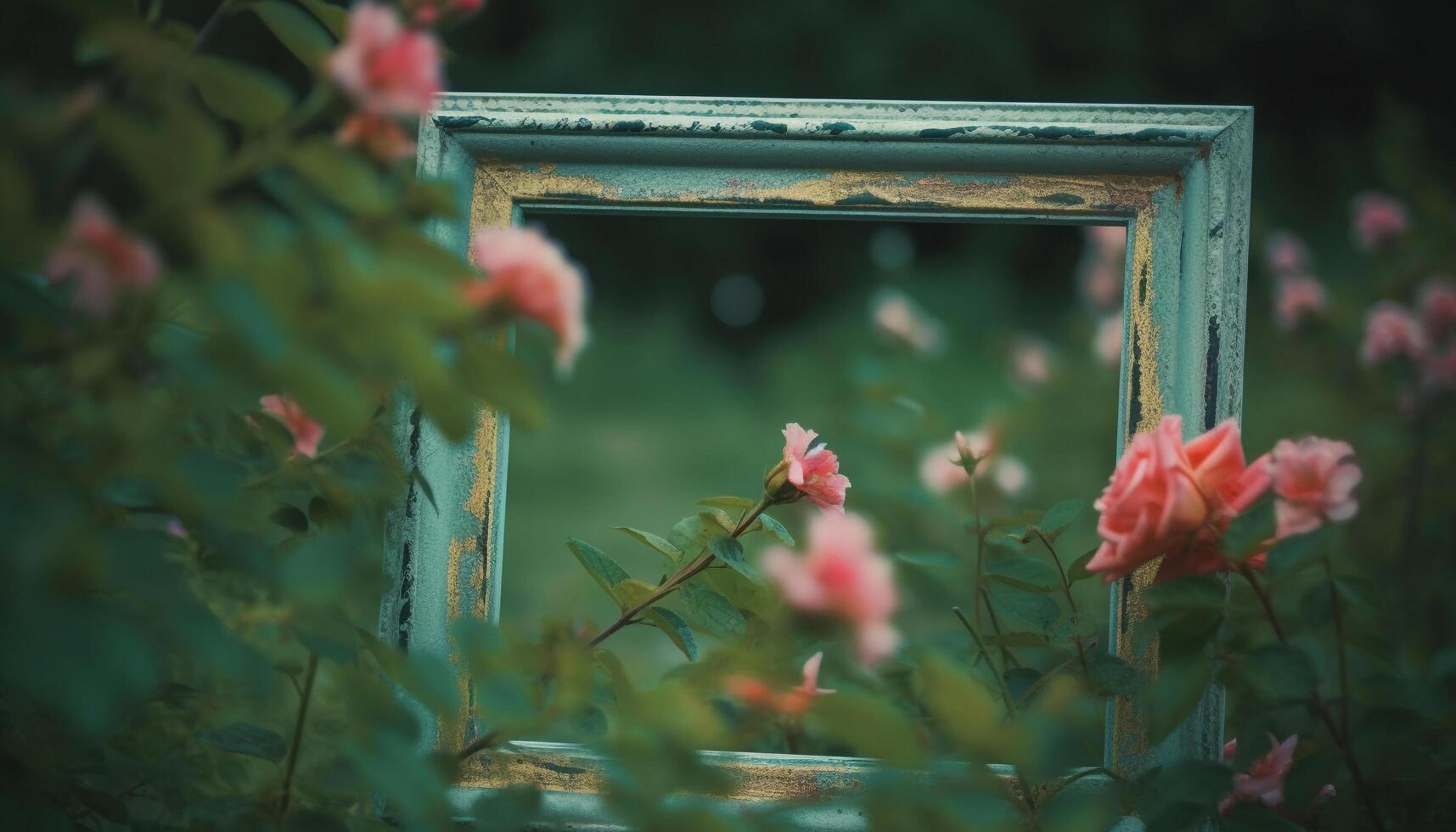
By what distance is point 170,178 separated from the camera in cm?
21

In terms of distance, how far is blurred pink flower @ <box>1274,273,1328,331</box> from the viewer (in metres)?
1.11

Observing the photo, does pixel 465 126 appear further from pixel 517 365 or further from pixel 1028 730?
pixel 1028 730

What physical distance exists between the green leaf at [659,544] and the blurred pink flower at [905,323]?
755 mm

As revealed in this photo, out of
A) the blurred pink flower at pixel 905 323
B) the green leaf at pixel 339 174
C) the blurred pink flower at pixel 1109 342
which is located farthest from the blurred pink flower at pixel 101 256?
the blurred pink flower at pixel 905 323

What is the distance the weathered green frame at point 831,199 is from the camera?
421mm

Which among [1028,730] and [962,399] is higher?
[962,399]

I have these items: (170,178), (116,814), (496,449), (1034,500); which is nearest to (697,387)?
(1034,500)

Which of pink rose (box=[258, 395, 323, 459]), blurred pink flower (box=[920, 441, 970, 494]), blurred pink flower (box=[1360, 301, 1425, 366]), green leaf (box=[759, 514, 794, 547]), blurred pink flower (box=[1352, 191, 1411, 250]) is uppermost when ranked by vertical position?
blurred pink flower (box=[1352, 191, 1411, 250])

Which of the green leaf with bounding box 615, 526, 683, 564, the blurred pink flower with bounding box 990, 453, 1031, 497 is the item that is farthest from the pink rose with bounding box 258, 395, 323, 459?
the blurred pink flower with bounding box 990, 453, 1031, 497

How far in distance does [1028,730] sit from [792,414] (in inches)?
33.4

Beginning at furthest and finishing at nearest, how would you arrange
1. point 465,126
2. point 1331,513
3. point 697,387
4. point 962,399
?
point 697,387, point 962,399, point 465,126, point 1331,513

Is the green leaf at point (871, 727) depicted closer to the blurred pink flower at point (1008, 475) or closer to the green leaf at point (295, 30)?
the green leaf at point (295, 30)

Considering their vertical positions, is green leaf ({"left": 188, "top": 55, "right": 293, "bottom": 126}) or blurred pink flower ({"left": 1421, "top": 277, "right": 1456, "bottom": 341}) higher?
blurred pink flower ({"left": 1421, "top": 277, "right": 1456, "bottom": 341})

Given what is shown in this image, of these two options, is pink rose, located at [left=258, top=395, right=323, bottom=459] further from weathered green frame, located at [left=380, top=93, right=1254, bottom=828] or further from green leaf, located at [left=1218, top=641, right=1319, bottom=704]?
green leaf, located at [left=1218, top=641, right=1319, bottom=704]
